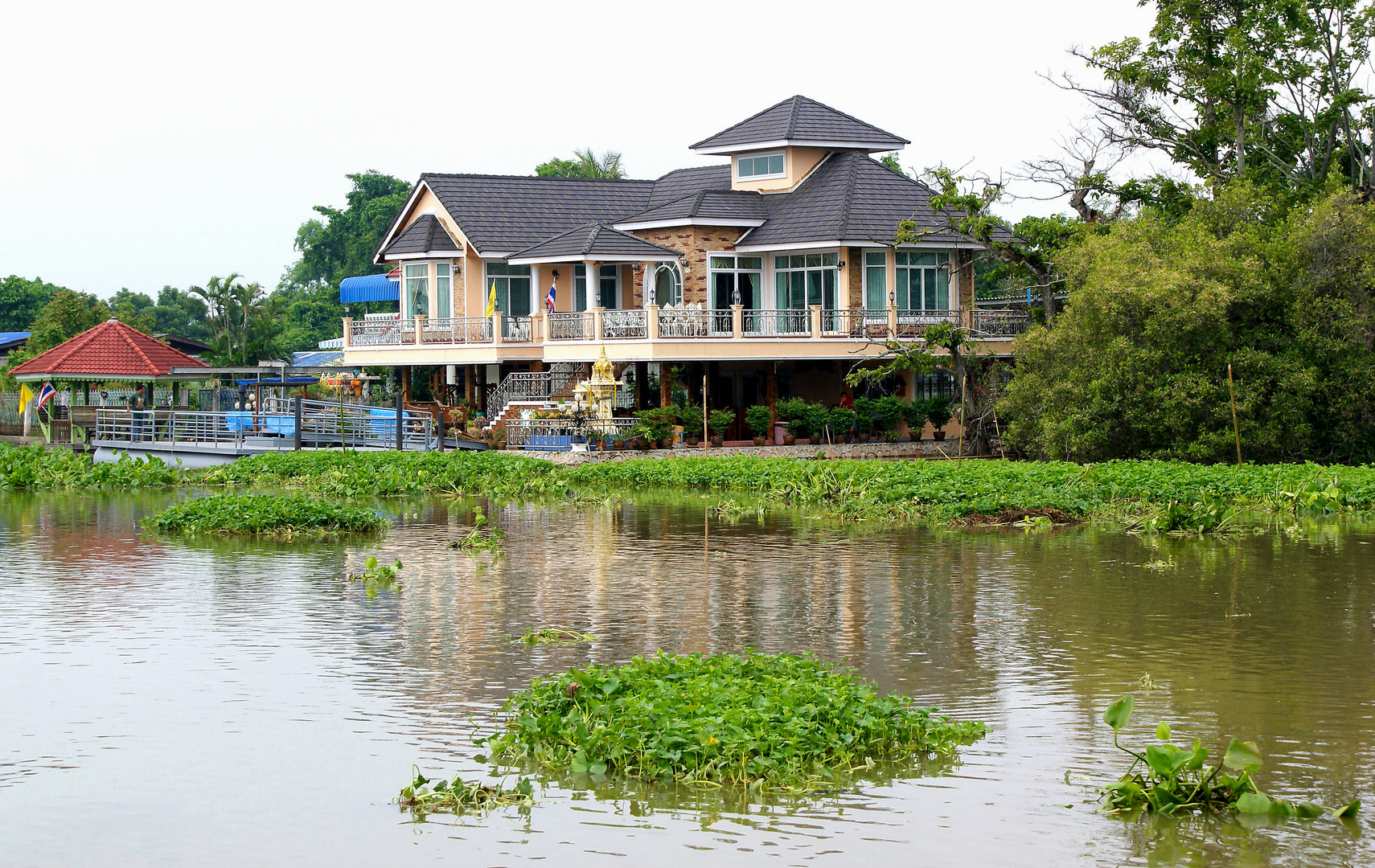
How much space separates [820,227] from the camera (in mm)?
40500

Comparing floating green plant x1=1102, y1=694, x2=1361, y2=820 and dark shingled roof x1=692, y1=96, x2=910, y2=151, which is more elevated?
dark shingled roof x1=692, y1=96, x2=910, y2=151

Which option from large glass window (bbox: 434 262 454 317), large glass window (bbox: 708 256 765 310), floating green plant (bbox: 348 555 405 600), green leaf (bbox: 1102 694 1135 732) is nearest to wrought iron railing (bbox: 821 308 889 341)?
large glass window (bbox: 708 256 765 310)

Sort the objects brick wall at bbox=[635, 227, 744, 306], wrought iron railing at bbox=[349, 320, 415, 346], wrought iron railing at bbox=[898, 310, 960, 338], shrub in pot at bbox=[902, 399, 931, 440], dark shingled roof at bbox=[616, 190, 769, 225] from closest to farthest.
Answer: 1. shrub in pot at bbox=[902, 399, 931, 440]
2. wrought iron railing at bbox=[898, 310, 960, 338]
3. dark shingled roof at bbox=[616, 190, 769, 225]
4. brick wall at bbox=[635, 227, 744, 306]
5. wrought iron railing at bbox=[349, 320, 415, 346]

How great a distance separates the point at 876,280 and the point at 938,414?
4.06 metres

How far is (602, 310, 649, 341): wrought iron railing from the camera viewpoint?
39.1m

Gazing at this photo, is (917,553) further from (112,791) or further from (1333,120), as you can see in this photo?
(1333,120)

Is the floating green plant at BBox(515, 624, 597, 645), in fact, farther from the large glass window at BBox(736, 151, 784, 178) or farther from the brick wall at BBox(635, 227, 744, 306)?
the large glass window at BBox(736, 151, 784, 178)

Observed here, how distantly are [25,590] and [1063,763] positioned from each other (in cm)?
1357

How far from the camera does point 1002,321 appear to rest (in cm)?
4169

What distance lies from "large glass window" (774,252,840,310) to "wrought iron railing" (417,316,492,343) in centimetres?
832

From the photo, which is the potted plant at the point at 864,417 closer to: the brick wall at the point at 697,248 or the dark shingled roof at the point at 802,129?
the brick wall at the point at 697,248

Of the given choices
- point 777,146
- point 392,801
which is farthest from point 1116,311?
point 392,801

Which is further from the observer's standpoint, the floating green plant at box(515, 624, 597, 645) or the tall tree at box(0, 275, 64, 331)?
the tall tree at box(0, 275, 64, 331)

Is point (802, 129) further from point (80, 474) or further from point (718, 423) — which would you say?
point (80, 474)
